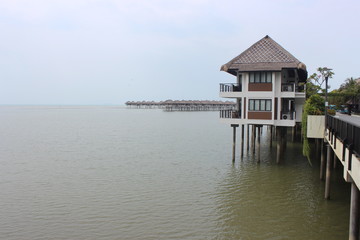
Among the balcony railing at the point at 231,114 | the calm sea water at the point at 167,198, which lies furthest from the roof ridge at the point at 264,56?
the calm sea water at the point at 167,198


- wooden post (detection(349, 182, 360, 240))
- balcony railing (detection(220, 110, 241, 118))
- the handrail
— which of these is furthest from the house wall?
wooden post (detection(349, 182, 360, 240))

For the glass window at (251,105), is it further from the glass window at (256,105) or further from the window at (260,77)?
the window at (260,77)

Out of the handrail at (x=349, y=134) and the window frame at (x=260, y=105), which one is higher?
the window frame at (x=260, y=105)

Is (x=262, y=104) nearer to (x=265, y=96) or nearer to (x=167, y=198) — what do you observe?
(x=265, y=96)

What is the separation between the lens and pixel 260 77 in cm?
2300

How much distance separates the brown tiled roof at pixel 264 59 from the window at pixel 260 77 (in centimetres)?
59

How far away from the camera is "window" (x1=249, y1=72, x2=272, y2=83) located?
22.8m

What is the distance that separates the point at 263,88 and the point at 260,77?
0.78 meters

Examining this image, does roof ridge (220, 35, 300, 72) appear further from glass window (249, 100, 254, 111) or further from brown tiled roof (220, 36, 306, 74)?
glass window (249, 100, 254, 111)

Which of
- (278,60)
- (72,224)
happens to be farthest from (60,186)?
(278,60)

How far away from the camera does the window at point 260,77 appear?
22809 mm

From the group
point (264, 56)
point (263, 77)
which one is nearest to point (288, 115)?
point (263, 77)

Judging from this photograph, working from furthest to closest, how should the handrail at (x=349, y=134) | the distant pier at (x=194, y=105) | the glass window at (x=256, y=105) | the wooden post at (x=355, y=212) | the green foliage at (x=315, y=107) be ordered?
the distant pier at (x=194, y=105) < the glass window at (x=256, y=105) < the green foliage at (x=315, y=107) < the wooden post at (x=355, y=212) < the handrail at (x=349, y=134)

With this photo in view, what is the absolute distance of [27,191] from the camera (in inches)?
708
